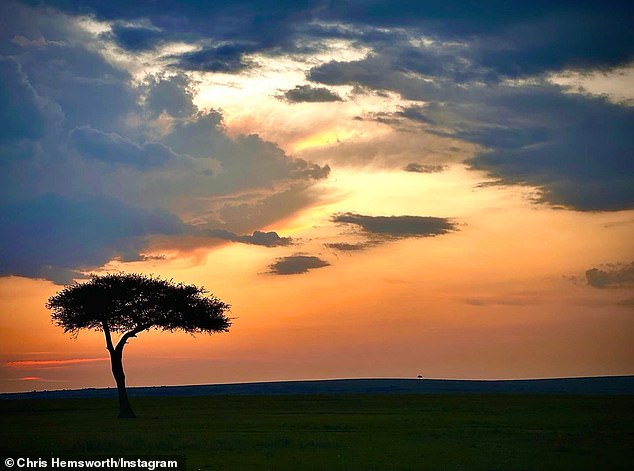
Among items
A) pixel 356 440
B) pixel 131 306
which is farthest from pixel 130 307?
pixel 356 440

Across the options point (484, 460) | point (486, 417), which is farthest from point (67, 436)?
point (486, 417)

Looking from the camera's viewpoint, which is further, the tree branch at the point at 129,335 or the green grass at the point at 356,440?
the tree branch at the point at 129,335

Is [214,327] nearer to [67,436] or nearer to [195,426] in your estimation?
[195,426]

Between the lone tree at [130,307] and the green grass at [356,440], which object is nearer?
the green grass at [356,440]

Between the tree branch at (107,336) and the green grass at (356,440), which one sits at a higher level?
the tree branch at (107,336)

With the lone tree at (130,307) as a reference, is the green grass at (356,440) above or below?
below

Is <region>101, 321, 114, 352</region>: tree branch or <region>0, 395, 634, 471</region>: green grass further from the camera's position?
<region>101, 321, 114, 352</region>: tree branch

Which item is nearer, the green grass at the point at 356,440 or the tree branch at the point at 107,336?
the green grass at the point at 356,440

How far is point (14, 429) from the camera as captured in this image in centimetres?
6247

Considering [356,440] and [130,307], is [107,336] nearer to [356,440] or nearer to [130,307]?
[130,307]

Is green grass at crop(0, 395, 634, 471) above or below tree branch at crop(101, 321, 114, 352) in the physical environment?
below

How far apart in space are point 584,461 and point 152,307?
5893 centimetres

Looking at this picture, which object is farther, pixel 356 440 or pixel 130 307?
pixel 130 307

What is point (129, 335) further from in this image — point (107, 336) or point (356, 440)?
point (356, 440)
